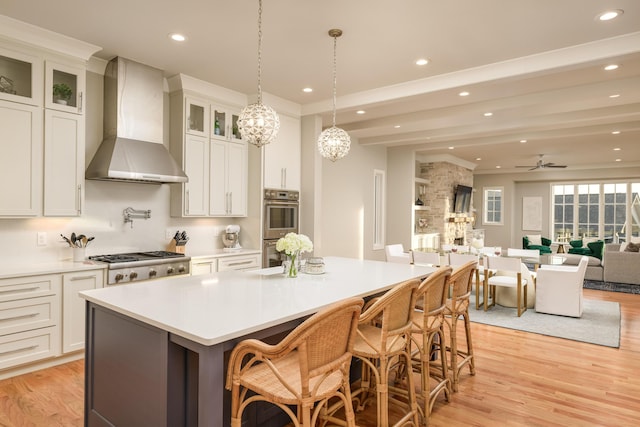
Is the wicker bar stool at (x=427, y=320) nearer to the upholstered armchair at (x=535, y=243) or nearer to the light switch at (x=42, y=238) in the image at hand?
the light switch at (x=42, y=238)

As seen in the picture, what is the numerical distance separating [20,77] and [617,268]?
9.45 metres

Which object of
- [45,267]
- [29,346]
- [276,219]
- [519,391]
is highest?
[276,219]

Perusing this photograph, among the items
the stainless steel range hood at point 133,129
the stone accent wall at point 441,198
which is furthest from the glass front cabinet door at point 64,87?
the stone accent wall at point 441,198


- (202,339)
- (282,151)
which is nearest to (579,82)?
(282,151)

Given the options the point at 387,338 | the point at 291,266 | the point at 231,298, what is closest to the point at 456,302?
the point at 387,338

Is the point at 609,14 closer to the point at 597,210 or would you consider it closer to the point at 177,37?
the point at 177,37

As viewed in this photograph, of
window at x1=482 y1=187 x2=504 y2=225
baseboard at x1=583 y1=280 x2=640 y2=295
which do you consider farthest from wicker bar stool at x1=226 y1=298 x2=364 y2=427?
window at x1=482 y1=187 x2=504 y2=225

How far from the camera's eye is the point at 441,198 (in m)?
9.23

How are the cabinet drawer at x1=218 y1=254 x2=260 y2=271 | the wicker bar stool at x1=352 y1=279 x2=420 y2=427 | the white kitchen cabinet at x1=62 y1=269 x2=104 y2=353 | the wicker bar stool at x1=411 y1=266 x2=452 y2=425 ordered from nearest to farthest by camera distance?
the wicker bar stool at x1=352 y1=279 x2=420 y2=427
the wicker bar stool at x1=411 y1=266 x2=452 y2=425
the white kitchen cabinet at x1=62 y1=269 x2=104 y2=353
the cabinet drawer at x1=218 y1=254 x2=260 y2=271

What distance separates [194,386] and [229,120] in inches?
146

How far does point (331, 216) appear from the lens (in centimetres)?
696

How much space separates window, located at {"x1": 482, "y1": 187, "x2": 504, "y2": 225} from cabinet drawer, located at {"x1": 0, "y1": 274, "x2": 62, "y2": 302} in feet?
39.7

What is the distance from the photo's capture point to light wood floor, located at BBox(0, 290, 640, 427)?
256cm

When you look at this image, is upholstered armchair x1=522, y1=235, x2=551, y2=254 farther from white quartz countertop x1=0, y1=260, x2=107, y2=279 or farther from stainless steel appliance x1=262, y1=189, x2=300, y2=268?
white quartz countertop x1=0, y1=260, x2=107, y2=279
